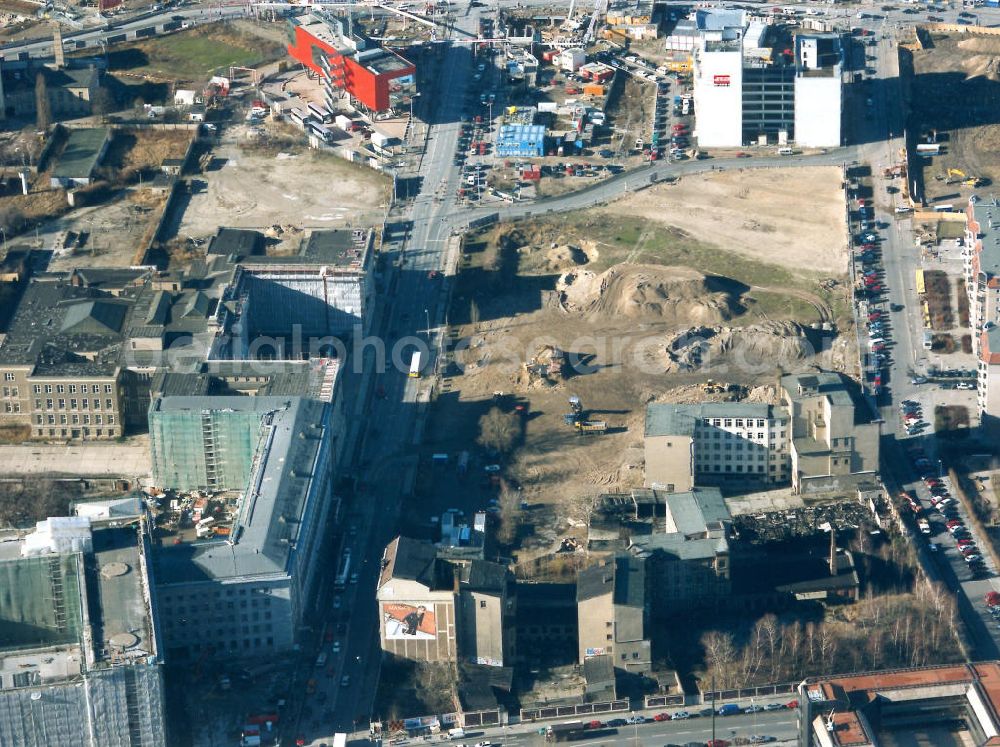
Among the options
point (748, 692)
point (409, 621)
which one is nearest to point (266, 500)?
point (409, 621)

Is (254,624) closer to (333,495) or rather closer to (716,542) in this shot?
(333,495)

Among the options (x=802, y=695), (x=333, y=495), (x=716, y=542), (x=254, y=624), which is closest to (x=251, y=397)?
(x=333, y=495)

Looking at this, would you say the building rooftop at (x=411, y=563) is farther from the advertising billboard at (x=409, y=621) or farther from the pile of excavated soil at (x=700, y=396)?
the pile of excavated soil at (x=700, y=396)

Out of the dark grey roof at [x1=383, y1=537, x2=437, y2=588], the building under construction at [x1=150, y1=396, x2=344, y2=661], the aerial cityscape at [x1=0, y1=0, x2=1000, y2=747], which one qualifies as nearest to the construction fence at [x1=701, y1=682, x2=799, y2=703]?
the aerial cityscape at [x1=0, y1=0, x2=1000, y2=747]

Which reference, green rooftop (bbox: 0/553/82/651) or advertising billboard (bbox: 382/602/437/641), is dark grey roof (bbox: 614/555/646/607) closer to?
advertising billboard (bbox: 382/602/437/641)

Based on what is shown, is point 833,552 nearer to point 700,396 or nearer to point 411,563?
point 700,396
